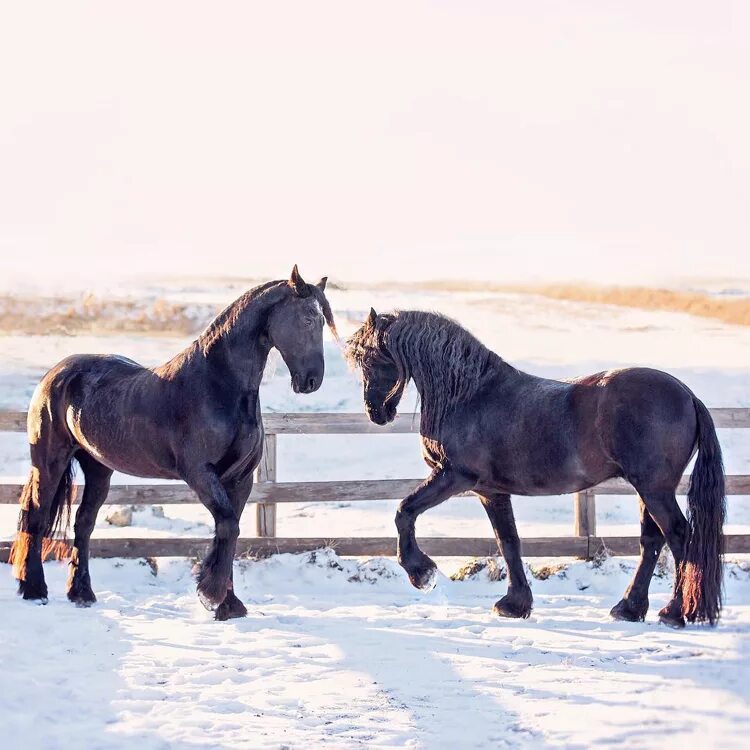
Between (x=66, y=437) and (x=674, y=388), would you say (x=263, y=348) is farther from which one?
(x=674, y=388)

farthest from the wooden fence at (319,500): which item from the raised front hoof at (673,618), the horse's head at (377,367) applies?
the raised front hoof at (673,618)

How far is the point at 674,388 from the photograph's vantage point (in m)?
5.99

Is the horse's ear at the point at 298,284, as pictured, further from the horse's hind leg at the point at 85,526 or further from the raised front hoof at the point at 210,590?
the horse's hind leg at the point at 85,526

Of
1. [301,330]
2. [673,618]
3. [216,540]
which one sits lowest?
[673,618]

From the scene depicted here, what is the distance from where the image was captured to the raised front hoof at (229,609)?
6551 mm

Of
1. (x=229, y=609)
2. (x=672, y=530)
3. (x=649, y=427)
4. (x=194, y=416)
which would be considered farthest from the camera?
(x=229, y=609)

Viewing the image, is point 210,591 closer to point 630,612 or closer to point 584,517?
point 630,612

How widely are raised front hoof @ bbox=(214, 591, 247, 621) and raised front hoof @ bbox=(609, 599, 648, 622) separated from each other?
2.51 metres

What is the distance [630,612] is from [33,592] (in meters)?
4.25

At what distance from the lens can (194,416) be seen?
635 cm

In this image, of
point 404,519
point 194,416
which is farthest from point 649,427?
point 194,416

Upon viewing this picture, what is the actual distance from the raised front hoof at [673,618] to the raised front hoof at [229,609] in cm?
275

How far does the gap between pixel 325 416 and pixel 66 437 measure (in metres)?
2.17

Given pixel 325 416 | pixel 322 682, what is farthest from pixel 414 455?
pixel 322 682
